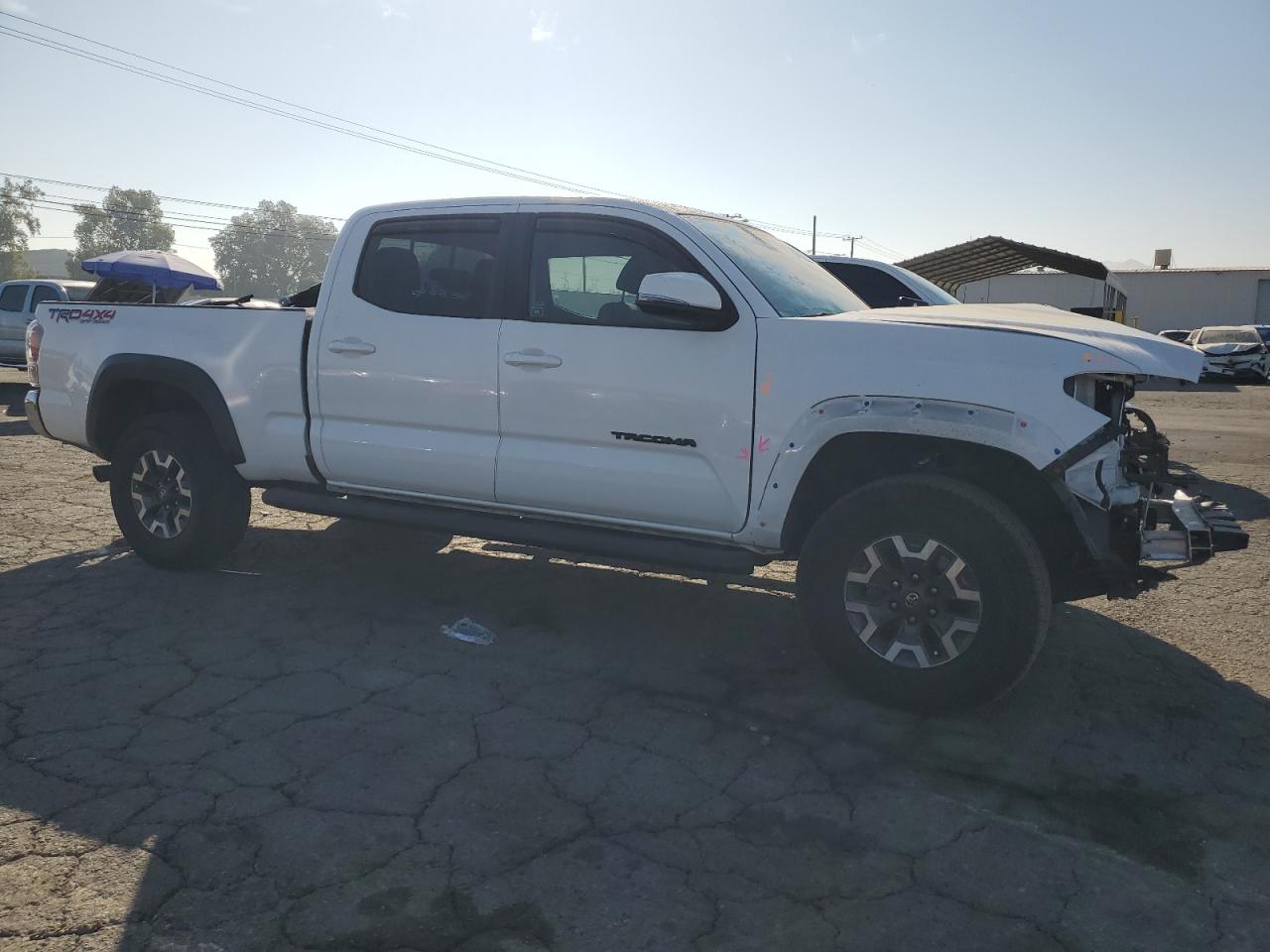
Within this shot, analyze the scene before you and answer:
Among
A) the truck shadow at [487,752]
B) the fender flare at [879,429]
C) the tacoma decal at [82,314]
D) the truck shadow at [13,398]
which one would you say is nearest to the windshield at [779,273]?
the fender flare at [879,429]

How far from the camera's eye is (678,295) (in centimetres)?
394

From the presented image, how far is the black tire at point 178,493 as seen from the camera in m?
5.43

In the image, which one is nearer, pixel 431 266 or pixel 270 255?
pixel 431 266

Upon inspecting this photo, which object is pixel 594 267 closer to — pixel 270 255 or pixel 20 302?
pixel 20 302

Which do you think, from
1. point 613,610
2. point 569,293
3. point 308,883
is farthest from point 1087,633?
point 308,883

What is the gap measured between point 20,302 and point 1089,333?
18122 mm

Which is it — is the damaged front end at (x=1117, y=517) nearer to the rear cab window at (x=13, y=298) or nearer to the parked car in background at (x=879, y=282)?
the parked car in background at (x=879, y=282)

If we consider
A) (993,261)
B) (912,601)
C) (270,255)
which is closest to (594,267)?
(912,601)

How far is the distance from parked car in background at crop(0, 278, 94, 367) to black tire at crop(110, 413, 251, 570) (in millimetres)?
12417

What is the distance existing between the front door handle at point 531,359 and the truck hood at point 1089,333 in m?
1.38

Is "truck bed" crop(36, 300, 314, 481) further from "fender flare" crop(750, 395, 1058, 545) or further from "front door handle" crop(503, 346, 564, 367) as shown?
"fender flare" crop(750, 395, 1058, 545)

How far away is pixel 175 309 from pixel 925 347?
13.6 ft

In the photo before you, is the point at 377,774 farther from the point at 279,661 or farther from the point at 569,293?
the point at 569,293

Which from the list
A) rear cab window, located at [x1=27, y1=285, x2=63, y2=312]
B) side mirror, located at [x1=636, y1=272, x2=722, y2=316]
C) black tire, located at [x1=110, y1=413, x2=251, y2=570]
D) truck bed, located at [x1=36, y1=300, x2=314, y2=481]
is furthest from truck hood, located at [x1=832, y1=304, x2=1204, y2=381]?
rear cab window, located at [x1=27, y1=285, x2=63, y2=312]
